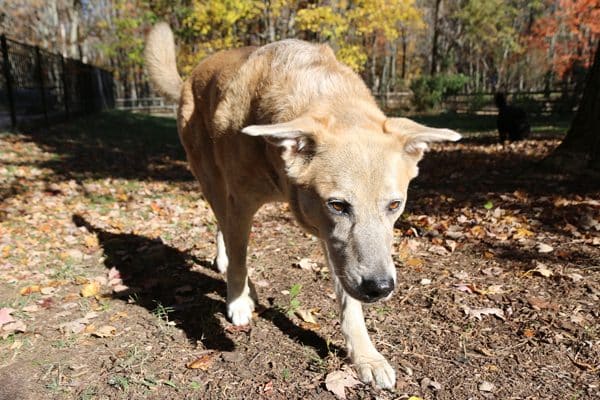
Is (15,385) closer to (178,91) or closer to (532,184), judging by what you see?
(178,91)

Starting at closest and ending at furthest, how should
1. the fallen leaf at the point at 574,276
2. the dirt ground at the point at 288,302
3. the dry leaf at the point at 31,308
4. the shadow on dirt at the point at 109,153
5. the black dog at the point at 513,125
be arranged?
the dirt ground at the point at 288,302, the dry leaf at the point at 31,308, the fallen leaf at the point at 574,276, the shadow on dirt at the point at 109,153, the black dog at the point at 513,125

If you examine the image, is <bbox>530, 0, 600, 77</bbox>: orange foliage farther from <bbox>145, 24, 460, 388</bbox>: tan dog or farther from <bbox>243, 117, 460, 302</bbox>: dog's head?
<bbox>243, 117, 460, 302</bbox>: dog's head

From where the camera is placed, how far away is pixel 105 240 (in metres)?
5.77

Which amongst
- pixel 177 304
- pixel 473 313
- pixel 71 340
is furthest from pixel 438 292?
pixel 71 340

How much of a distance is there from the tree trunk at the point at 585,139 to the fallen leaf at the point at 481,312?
13.0 ft

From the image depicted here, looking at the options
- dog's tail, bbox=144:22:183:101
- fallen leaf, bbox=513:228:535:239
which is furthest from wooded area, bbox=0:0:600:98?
fallen leaf, bbox=513:228:535:239

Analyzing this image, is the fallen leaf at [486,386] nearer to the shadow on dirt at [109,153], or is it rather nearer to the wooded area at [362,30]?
the shadow on dirt at [109,153]

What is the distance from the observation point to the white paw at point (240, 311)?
3.74 meters

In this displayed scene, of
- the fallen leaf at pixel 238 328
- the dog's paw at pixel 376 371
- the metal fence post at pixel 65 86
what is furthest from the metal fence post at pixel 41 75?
the dog's paw at pixel 376 371

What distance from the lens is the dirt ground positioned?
3.00 meters

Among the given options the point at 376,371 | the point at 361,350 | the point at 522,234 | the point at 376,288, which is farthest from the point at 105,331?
the point at 522,234

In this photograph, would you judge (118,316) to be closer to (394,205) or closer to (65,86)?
(394,205)

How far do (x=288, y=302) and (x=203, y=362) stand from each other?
42.1 inches

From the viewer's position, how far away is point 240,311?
3.78 metres
